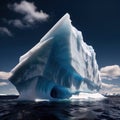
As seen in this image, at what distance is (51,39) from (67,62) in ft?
14.3

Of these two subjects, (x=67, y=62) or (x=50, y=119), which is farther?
(x=67, y=62)

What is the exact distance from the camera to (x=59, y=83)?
25.0 meters

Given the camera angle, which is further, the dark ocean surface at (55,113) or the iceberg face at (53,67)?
the iceberg face at (53,67)

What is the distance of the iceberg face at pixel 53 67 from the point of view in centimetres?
2225

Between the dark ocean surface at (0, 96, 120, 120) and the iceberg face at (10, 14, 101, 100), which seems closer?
the dark ocean surface at (0, 96, 120, 120)

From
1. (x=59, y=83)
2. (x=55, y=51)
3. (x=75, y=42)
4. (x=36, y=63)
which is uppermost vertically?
(x=75, y=42)

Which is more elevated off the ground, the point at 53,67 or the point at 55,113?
the point at 53,67

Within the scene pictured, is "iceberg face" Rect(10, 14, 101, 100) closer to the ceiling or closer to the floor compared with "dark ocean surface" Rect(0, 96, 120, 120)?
closer to the ceiling

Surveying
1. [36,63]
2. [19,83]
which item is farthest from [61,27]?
[19,83]

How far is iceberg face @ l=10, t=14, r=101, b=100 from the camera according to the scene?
22.2 metres

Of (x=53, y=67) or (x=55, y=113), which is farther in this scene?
(x=53, y=67)

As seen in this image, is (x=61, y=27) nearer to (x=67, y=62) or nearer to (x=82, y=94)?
(x=67, y=62)

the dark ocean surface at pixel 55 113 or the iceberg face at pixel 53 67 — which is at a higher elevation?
the iceberg face at pixel 53 67

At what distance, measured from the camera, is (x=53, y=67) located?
24.1 meters
